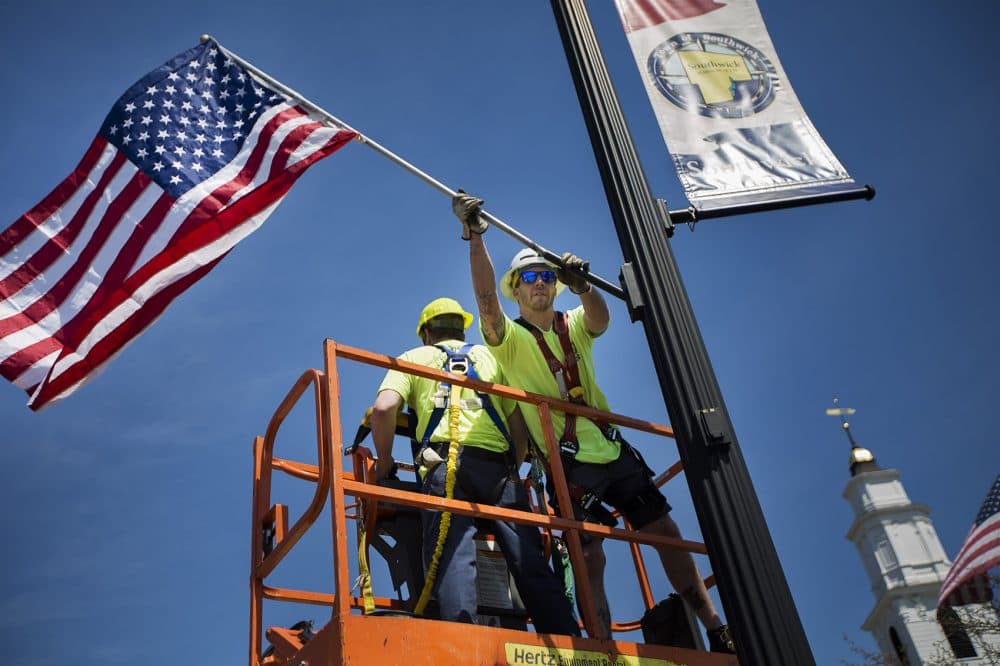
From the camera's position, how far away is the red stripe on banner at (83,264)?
612cm

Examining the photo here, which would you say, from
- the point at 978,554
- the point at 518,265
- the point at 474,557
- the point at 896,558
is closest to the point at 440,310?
the point at 518,265

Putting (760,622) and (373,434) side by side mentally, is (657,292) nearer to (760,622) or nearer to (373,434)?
(760,622)

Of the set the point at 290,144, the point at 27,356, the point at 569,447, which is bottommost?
the point at 569,447

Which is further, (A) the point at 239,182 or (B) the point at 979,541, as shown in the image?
(B) the point at 979,541

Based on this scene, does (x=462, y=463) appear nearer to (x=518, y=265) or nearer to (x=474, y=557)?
(x=474, y=557)

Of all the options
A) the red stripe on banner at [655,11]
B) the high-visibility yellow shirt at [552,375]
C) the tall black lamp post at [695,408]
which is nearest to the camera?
the tall black lamp post at [695,408]

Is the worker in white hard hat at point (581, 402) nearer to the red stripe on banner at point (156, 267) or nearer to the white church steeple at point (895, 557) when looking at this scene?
the red stripe on banner at point (156, 267)

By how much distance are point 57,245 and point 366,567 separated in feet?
11.5

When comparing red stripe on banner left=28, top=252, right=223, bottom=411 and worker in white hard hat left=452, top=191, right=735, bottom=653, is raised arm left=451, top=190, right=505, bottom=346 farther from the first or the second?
red stripe on banner left=28, top=252, right=223, bottom=411

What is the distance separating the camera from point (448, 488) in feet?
17.3

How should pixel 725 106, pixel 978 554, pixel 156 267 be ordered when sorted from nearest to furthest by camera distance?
pixel 725 106 → pixel 156 267 → pixel 978 554

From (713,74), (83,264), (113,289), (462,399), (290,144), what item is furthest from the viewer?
(83,264)

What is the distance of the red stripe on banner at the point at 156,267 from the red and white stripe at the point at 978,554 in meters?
11.2

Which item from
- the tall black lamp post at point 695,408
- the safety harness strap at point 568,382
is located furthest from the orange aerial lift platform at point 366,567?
the tall black lamp post at point 695,408
